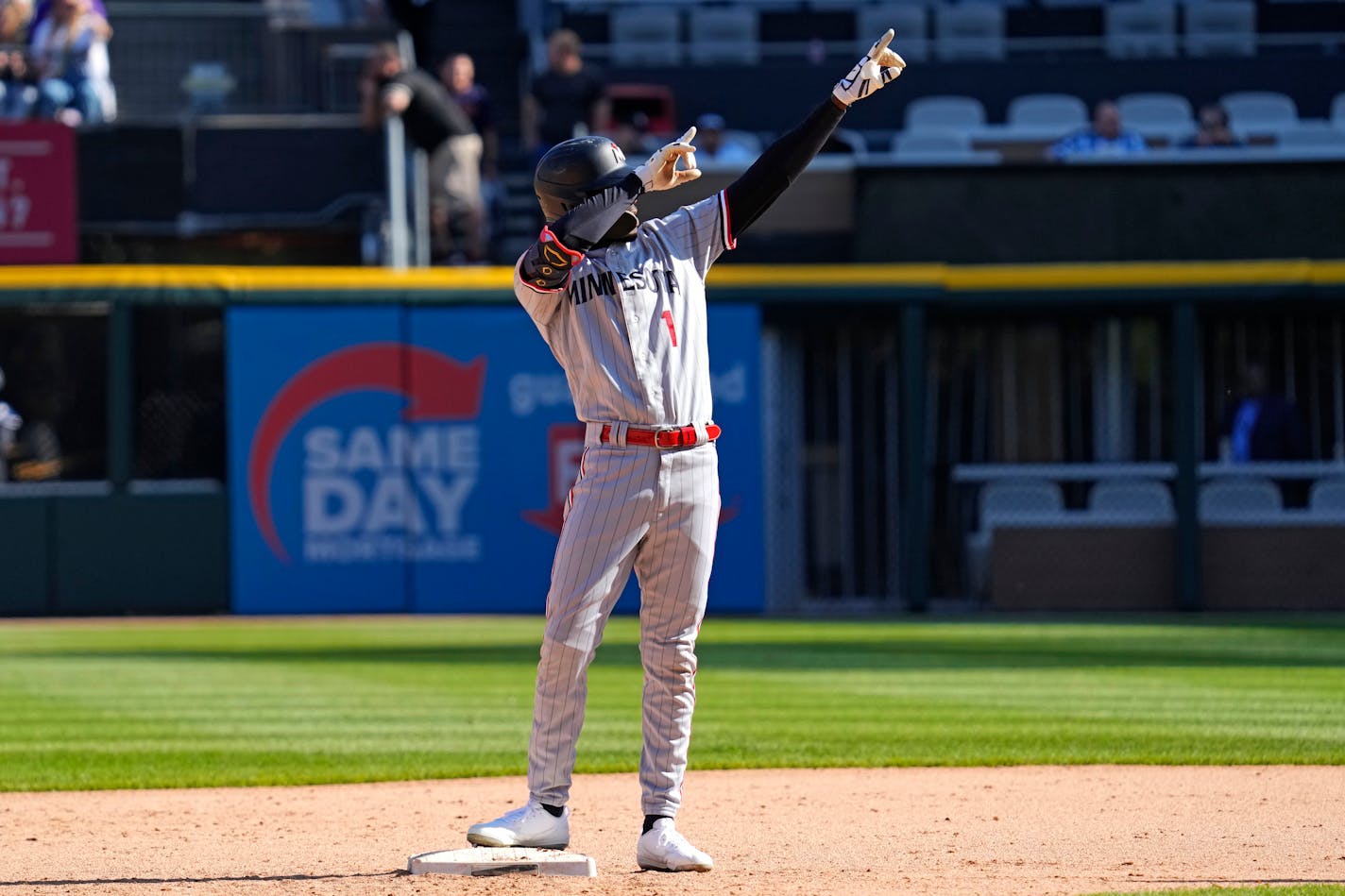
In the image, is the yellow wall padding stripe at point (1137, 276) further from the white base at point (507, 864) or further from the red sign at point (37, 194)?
the white base at point (507, 864)

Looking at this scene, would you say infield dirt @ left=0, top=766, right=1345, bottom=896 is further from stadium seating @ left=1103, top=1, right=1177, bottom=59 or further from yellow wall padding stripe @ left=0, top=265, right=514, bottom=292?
stadium seating @ left=1103, top=1, right=1177, bottom=59

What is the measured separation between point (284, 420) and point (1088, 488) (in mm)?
6625

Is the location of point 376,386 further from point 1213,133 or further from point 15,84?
point 1213,133

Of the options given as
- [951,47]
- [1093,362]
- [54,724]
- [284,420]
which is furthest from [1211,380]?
[54,724]

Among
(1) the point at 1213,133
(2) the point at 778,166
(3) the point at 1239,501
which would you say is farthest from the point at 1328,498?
(2) the point at 778,166

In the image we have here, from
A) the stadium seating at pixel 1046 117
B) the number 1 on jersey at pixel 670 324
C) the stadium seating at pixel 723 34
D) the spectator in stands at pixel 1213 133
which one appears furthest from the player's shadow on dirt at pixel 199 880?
the stadium seating at pixel 723 34

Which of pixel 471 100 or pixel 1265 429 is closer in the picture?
pixel 1265 429

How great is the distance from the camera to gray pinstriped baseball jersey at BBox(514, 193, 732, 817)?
187 inches

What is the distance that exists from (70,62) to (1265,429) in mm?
10737

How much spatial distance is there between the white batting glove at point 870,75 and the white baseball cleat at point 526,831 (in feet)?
6.49

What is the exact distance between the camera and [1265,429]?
51.2ft

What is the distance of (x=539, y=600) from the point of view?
15.7 meters

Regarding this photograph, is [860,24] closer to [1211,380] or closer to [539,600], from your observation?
[1211,380]

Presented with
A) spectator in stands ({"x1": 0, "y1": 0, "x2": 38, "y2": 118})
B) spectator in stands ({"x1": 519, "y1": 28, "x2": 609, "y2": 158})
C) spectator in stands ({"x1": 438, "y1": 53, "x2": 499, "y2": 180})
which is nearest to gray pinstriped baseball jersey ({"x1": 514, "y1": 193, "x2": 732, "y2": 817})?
spectator in stands ({"x1": 519, "y1": 28, "x2": 609, "y2": 158})
